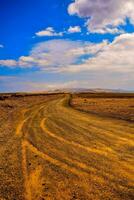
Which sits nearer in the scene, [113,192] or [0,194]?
[113,192]

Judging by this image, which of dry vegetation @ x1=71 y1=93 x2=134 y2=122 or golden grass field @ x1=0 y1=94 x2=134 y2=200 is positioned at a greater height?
dry vegetation @ x1=71 y1=93 x2=134 y2=122

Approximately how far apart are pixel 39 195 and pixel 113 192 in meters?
2.01

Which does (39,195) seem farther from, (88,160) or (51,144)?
(51,144)

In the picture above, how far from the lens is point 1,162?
10.4 meters

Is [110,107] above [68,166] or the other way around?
above

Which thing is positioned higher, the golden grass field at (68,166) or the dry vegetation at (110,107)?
the dry vegetation at (110,107)

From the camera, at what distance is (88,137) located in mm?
13969

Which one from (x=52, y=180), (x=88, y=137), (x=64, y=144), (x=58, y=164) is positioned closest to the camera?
(x=52, y=180)

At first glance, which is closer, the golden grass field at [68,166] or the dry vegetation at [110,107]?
the golden grass field at [68,166]

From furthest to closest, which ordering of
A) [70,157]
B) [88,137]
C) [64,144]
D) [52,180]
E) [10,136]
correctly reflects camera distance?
1. [10,136]
2. [88,137]
3. [64,144]
4. [70,157]
5. [52,180]

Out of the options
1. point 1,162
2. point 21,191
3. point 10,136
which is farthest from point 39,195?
point 10,136

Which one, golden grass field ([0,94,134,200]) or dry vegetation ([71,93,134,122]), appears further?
dry vegetation ([71,93,134,122])

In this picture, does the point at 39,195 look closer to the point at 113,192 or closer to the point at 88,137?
the point at 113,192

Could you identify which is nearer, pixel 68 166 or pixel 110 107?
pixel 68 166
